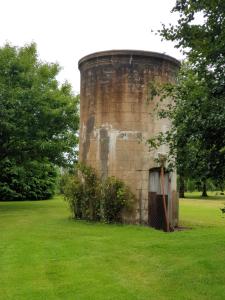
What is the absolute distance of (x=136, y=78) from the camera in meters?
16.2

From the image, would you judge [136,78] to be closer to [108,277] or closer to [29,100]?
[29,100]

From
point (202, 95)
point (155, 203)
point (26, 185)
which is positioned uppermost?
point (202, 95)

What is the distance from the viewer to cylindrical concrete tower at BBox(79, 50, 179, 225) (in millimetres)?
15969

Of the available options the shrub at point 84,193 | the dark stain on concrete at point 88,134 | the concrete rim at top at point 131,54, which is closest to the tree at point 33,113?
the dark stain on concrete at point 88,134

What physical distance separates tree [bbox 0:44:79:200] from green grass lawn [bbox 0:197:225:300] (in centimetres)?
627

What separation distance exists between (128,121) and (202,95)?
357 inches

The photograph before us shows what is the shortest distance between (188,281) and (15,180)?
26.1 metres

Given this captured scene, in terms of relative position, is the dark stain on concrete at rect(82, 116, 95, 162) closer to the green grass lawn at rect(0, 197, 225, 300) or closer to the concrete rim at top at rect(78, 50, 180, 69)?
the concrete rim at top at rect(78, 50, 180, 69)

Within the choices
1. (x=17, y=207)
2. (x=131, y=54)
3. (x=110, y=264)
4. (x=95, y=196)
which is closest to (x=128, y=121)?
(x=131, y=54)

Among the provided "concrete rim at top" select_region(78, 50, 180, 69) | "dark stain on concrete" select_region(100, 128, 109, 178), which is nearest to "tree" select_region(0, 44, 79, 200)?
"concrete rim at top" select_region(78, 50, 180, 69)

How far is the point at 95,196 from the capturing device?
16.3m

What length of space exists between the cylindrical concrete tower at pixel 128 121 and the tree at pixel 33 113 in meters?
3.79

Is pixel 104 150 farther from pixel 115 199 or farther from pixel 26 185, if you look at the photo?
pixel 26 185

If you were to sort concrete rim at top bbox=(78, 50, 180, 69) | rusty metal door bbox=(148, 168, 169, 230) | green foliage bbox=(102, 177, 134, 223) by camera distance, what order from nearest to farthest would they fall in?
1. green foliage bbox=(102, 177, 134, 223)
2. rusty metal door bbox=(148, 168, 169, 230)
3. concrete rim at top bbox=(78, 50, 180, 69)
